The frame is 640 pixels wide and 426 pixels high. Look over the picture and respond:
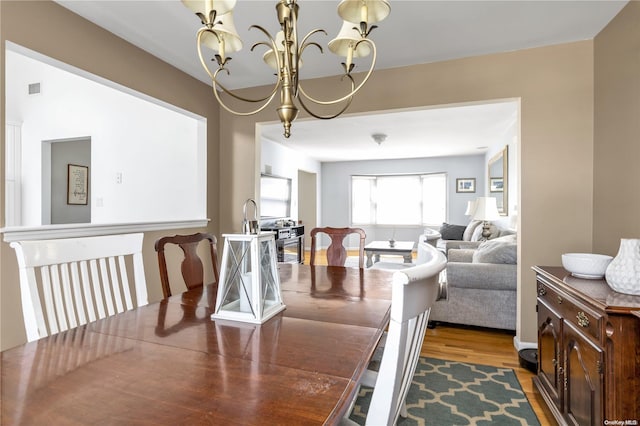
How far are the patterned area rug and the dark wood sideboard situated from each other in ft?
0.74

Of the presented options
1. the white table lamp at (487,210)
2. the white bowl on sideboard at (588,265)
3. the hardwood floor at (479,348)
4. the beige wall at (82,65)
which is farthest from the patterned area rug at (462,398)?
the white table lamp at (487,210)

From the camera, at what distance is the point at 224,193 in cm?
349

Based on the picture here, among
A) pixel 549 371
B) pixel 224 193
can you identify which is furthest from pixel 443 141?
pixel 549 371

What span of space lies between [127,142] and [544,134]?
3.77 meters

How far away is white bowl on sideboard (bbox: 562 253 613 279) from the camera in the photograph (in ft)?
5.20

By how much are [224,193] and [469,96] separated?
251 cm

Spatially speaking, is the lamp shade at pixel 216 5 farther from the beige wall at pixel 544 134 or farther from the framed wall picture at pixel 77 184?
the framed wall picture at pixel 77 184

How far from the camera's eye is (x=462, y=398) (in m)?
1.95

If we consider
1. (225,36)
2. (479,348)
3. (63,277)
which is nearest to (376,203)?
(479,348)

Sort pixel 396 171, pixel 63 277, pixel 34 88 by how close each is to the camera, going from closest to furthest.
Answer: pixel 63 277
pixel 34 88
pixel 396 171

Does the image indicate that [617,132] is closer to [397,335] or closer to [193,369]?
[397,335]

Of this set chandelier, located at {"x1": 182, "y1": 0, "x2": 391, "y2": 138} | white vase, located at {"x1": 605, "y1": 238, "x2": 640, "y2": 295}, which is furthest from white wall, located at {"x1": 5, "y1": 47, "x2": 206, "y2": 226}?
white vase, located at {"x1": 605, "y1": 238, "x2": 640, "y2": 295}

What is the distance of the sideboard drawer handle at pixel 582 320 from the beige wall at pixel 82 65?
9.25 feet

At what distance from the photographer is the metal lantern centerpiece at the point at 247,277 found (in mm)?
1085
